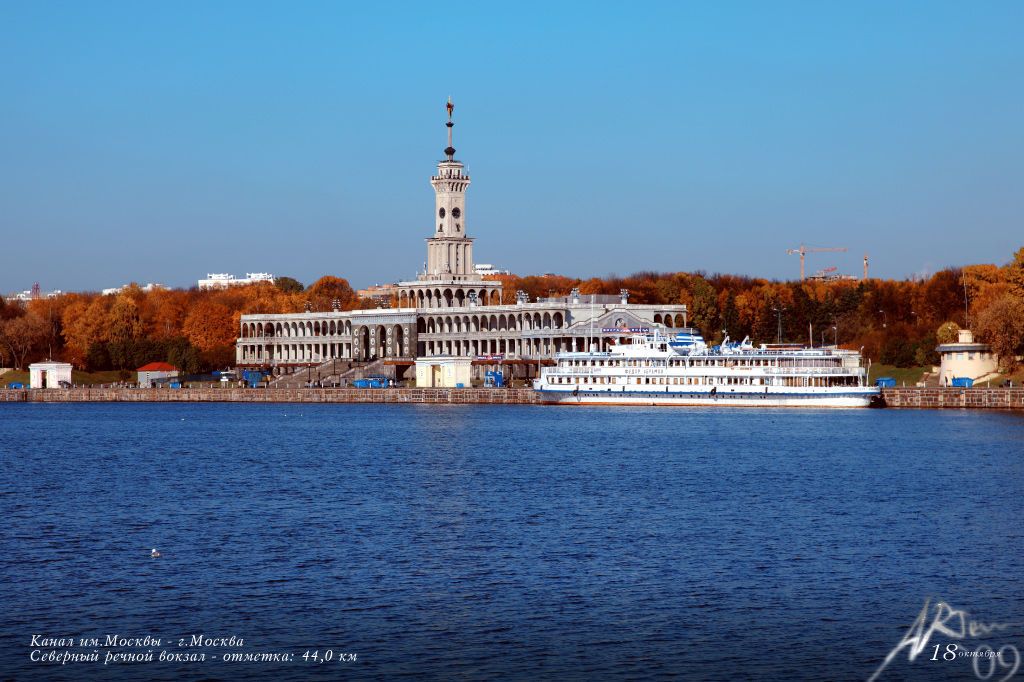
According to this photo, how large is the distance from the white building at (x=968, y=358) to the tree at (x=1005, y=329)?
89 cm

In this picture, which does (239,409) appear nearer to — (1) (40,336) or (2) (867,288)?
(1) (40,336)

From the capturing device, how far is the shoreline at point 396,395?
378ft

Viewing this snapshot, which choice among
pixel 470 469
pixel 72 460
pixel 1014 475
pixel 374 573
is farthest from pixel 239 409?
pixel 374 573

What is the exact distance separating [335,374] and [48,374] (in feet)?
129

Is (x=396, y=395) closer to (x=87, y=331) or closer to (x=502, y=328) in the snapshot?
(x=502, y=328)

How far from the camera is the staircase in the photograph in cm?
17700

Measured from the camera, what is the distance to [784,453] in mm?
72938

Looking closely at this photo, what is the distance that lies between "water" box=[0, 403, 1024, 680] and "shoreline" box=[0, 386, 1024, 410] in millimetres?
42208

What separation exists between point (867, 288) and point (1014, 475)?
132052mm

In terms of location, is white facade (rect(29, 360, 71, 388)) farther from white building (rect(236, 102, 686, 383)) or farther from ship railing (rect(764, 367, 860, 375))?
ship railing (rect(764, 367, 860, 375))

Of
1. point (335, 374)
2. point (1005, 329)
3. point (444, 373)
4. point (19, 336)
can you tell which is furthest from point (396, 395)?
point (19, 336)

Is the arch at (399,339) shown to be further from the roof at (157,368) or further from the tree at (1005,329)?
the tree at (1005,329)

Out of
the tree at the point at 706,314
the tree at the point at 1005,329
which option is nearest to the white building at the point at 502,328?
the tree at the point at 706,314
